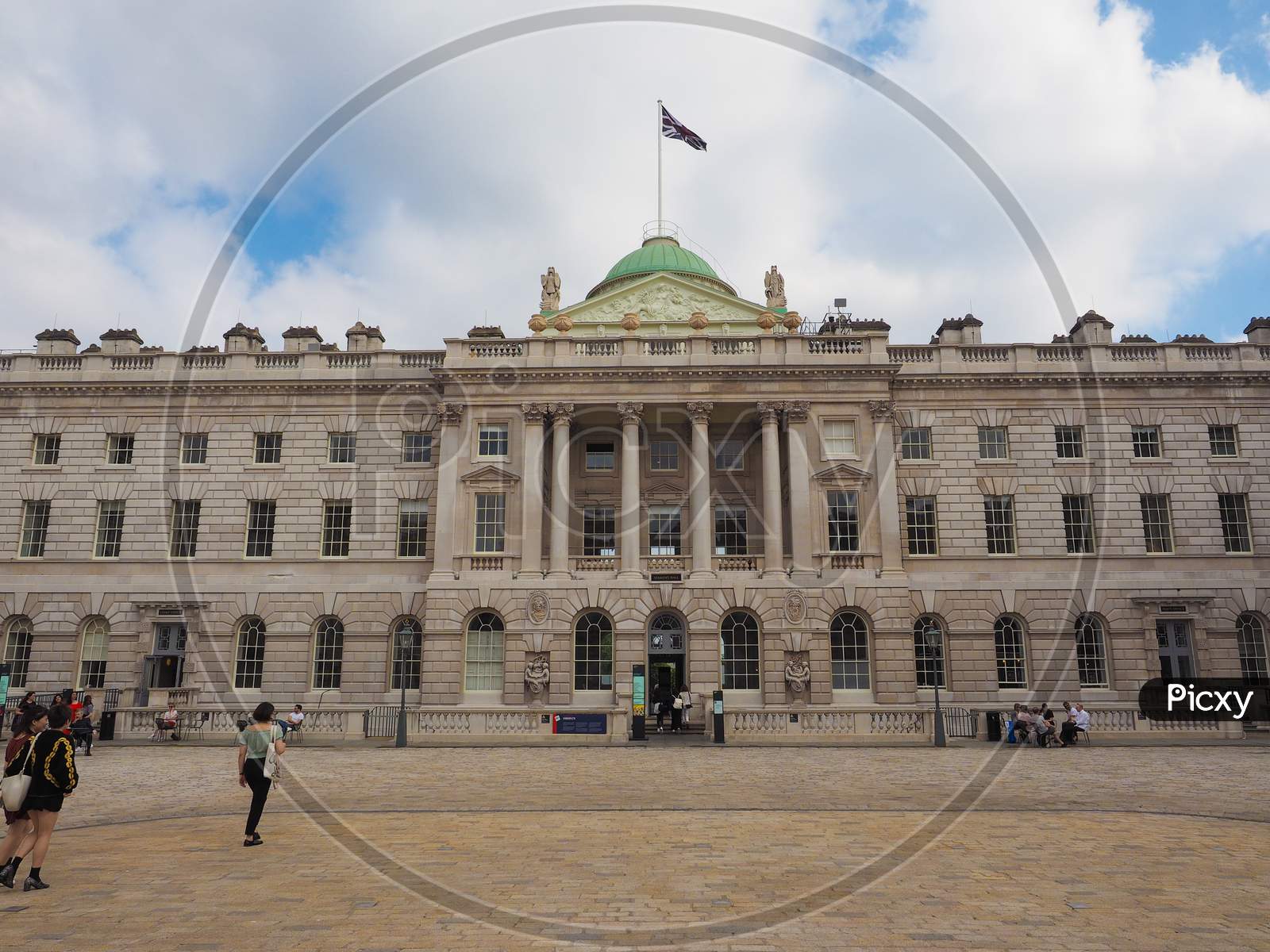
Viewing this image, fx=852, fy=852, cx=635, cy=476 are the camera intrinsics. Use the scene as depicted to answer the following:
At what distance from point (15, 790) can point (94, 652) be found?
105 ft

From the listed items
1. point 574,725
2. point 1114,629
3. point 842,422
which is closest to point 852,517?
point 842,422

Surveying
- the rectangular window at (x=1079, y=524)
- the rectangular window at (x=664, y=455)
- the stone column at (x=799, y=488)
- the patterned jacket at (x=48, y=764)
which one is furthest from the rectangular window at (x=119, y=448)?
the rectangular window at (x=1079, y=524)

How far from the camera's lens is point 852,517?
3594 centimetres

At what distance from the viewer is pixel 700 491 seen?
3569 cm

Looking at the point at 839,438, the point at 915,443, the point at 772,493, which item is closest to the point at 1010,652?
the point at 915,443

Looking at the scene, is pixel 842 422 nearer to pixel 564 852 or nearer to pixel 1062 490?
pixel 1062 490

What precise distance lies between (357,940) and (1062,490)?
3634 cm

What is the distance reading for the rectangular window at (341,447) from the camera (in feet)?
127

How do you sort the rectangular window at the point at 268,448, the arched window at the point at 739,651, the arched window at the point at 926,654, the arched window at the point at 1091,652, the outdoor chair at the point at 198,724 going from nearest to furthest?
the outdoor chair at the point at 198,724
the arched window at the point at 739,651
the arched window at the point at 1091,652
the arched window at the point at 926,654
the rectangular window at the point at 268,448

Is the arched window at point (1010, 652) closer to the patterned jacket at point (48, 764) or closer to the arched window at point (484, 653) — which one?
the arched window at point (484, 653)

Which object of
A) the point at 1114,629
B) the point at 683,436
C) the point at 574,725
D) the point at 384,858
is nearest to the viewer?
the point at 384,858

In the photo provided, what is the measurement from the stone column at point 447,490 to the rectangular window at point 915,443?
766 inches

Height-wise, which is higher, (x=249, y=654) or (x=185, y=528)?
(x=185, y=528)

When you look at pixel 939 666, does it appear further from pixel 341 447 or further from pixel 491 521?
pixel 341 447
